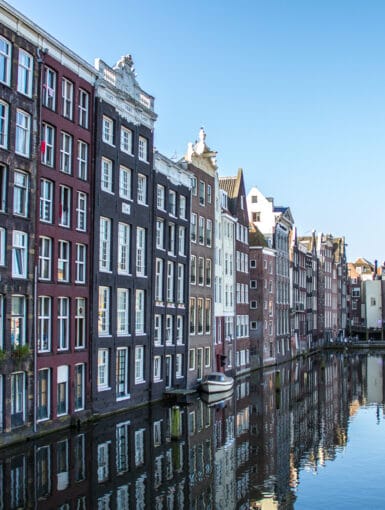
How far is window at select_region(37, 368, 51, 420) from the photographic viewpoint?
33.8 meters

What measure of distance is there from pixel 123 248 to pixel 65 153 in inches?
352

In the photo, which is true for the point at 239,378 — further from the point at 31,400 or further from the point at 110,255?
the point at 31,400

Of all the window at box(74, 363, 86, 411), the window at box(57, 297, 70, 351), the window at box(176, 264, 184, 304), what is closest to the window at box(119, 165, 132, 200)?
the window at box(57, 297, 70, 351)

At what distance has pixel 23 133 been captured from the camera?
33875 mm

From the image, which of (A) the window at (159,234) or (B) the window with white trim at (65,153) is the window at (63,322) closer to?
(B) the window with white trim at (65,153)

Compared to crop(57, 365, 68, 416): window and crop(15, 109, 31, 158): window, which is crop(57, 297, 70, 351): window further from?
crop(15, 109, 31, 158): window

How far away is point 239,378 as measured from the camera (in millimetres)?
69750

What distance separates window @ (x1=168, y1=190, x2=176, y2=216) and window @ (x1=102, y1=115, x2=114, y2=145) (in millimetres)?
10426

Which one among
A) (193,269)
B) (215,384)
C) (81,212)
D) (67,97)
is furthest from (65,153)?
(215,384)

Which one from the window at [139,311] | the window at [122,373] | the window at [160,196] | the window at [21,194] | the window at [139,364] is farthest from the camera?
the window at [160,196]

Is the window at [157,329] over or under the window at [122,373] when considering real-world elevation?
over

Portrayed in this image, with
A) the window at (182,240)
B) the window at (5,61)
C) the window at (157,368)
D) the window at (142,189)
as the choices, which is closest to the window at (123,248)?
the window at (142,189)

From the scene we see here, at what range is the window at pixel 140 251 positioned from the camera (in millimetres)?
46594

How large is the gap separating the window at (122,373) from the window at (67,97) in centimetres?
1499
